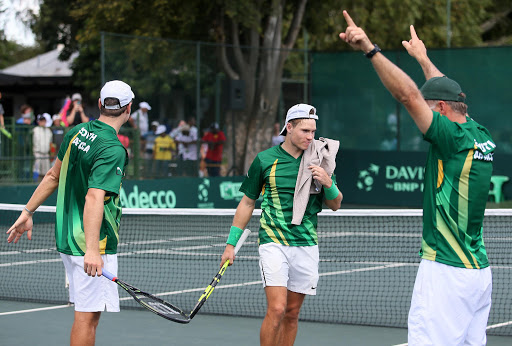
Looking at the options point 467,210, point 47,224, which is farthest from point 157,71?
point 467,210

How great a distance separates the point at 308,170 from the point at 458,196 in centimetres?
173

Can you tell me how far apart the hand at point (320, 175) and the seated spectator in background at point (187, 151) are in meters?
13.1

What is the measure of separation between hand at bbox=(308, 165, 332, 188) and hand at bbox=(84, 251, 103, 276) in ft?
5.35

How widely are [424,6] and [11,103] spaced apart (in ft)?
72.7

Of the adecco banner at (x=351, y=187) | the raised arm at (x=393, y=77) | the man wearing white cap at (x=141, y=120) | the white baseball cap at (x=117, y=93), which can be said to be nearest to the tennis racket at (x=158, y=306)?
the white baseball cap at (x=117, y=93)

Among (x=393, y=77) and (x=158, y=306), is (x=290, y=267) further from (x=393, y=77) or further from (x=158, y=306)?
(x=393, y=77)

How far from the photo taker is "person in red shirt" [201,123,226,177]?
19938 mm

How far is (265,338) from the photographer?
20.1 ft

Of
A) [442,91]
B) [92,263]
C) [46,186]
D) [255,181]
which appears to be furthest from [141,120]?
[442,91]

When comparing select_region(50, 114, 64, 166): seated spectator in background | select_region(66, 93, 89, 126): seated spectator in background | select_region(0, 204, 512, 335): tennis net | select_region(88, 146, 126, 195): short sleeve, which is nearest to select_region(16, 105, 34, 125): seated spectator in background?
select_region(66, 93, 89, 126): seated spectator in background

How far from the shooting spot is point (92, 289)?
5582 mm

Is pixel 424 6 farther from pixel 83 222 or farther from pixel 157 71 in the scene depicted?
pixel 83 222

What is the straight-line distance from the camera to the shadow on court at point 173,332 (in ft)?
25.1

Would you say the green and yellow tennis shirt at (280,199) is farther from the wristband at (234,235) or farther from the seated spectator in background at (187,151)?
the seated spectator in background at (187,151)
